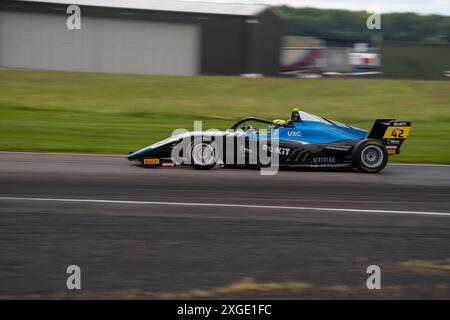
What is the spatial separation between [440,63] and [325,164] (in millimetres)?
26588

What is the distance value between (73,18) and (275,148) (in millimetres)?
25329

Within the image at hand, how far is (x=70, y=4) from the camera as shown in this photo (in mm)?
34531

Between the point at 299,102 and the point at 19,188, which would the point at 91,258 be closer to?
the point at 19,188

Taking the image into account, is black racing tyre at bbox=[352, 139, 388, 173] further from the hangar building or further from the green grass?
the hangar building

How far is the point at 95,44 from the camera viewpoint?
114ft

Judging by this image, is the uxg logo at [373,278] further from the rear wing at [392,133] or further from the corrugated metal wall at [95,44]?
the corrugated metal wall at [95,44]

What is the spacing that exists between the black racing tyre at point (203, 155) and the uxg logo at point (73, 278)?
5.39 m

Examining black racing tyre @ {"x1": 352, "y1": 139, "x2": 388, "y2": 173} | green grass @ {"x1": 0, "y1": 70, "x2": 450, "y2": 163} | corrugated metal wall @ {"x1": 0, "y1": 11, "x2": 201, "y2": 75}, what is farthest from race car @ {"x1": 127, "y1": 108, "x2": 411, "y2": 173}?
corrugated metal wall @ {"x1": 0, "y1": 11, "x2": 201, "y2": 75}

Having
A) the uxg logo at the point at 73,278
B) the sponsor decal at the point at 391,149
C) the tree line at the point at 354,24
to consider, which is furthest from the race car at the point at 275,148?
the tree line at the point at 354,24

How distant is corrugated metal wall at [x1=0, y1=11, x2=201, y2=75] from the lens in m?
34.6

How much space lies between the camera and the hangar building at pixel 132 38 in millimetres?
34594

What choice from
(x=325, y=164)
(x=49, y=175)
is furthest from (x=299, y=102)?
(x=49, y=175)

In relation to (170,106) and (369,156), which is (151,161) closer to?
(369,156)

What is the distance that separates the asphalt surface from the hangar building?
24151mm
